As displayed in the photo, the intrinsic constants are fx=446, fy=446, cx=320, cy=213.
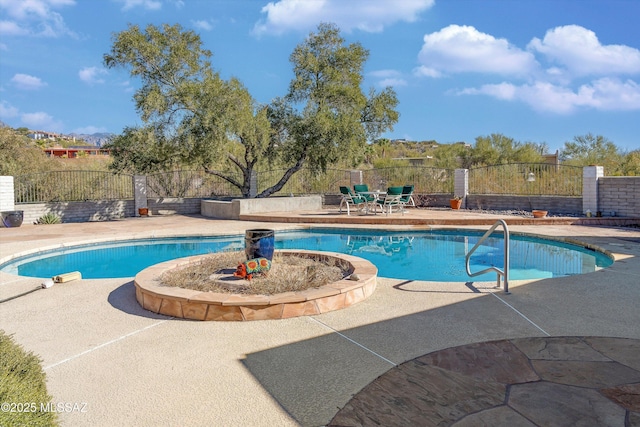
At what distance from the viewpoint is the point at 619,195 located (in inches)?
503

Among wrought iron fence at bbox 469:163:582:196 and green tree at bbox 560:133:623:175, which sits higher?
green tree at bbox 560:133:623:175

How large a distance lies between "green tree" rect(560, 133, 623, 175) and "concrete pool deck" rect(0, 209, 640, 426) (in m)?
17.7

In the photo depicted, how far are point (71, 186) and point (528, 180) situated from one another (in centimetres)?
1577

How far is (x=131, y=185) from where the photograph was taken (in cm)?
1641

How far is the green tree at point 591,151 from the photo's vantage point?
2100 centimetres

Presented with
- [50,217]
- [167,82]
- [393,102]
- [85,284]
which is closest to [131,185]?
[50,217]

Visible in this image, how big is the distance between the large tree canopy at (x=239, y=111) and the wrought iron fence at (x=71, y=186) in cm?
121

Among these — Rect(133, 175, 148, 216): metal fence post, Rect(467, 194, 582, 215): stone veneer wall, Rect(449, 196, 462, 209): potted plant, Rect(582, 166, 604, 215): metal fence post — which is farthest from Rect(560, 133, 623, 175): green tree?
Rect(133, 175, 148, 216): metal fence post

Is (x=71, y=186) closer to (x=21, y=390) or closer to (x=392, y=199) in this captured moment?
(x=392, y=199)

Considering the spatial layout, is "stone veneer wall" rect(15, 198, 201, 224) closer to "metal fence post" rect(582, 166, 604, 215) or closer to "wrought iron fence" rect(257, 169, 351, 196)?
"wrought iron fence" rect(257, 169, 351, 196)

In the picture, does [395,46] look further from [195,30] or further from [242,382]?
[242,382]

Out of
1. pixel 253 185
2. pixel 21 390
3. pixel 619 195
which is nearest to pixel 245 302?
pixel 21 390

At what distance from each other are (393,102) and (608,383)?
49.6 feet

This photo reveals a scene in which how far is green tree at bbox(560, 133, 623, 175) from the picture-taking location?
68.9 feet
